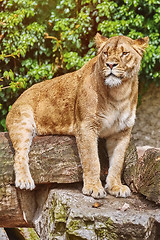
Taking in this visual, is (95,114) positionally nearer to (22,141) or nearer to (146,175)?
(146,175)

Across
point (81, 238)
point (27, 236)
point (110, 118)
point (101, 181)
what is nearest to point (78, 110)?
point (110, 118)

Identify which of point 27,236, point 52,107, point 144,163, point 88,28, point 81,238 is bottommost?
point 27,236

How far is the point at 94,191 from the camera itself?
4645 mm

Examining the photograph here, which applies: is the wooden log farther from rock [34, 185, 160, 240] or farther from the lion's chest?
the lion's chest

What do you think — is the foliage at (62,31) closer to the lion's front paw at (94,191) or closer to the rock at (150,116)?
the rock at (150,116)

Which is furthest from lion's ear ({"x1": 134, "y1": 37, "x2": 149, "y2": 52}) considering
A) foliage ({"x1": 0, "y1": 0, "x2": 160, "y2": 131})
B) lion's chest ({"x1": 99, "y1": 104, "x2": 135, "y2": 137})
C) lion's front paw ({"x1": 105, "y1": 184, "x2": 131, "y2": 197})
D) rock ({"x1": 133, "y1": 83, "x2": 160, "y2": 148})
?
rock ({"x1": 133, "y1": 83, "x2": 160, "y2": 148})


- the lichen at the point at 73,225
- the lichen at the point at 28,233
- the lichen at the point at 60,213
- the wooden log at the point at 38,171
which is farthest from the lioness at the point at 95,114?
the lichen at the point at 28,233

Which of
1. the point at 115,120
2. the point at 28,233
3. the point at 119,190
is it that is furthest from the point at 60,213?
the point at 28,233

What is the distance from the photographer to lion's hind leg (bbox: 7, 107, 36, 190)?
5044mm

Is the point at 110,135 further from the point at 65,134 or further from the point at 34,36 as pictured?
the point at 34,36

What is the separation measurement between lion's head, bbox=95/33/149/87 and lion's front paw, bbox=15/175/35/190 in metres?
1.58

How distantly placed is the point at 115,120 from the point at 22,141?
127 cm

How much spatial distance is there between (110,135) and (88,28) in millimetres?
4508

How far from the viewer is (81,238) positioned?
165 inches
